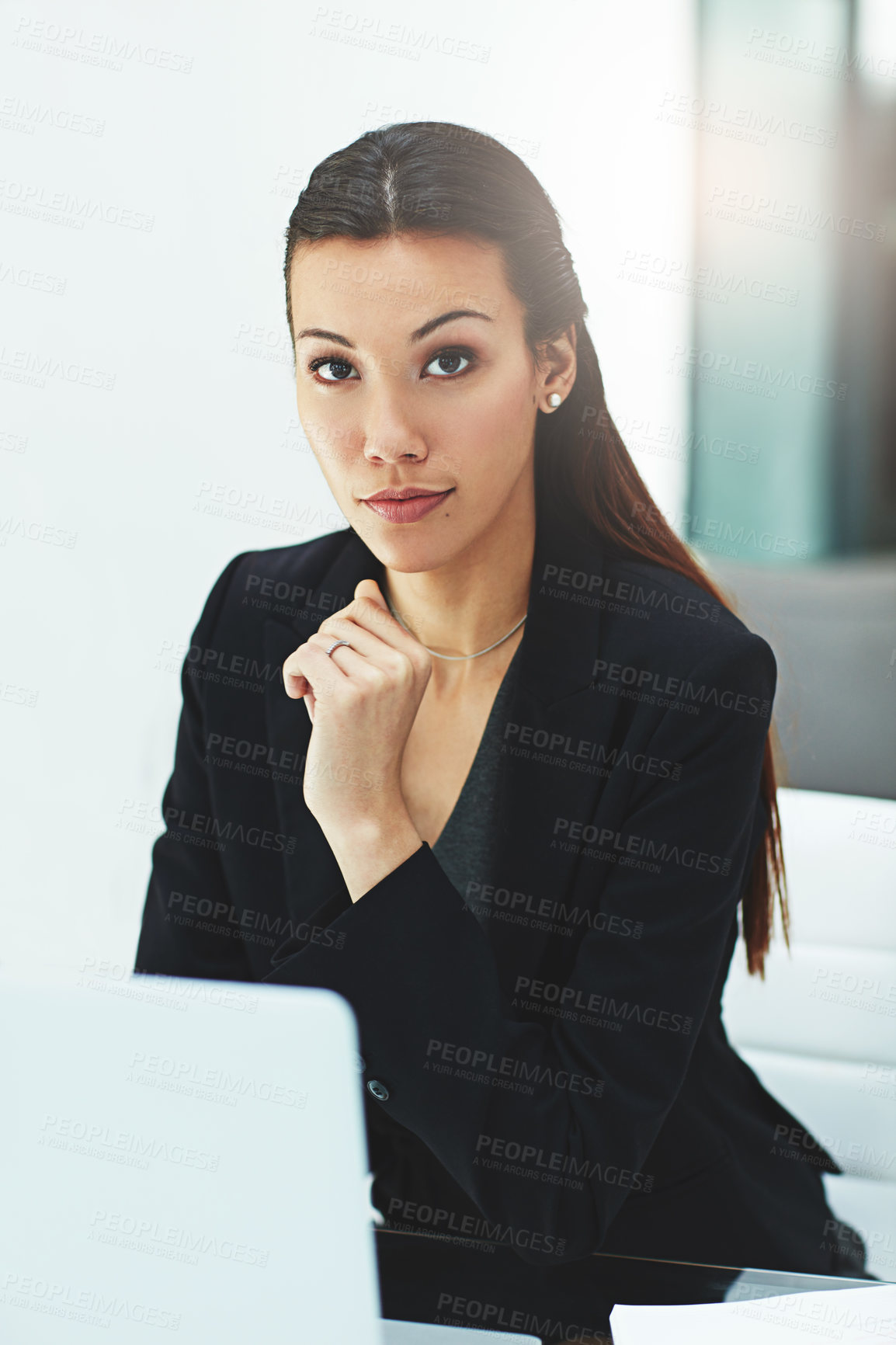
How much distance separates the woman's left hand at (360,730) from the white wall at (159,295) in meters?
0.89

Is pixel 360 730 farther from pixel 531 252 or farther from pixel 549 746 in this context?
pixel 531 252

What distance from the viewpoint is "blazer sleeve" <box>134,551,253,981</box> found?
3.80 ft

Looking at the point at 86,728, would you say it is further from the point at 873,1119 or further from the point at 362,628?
the point at 873,1119

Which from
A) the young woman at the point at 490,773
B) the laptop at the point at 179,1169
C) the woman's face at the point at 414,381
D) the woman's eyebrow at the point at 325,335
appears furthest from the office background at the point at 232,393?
the laptop at the point at 179,1169

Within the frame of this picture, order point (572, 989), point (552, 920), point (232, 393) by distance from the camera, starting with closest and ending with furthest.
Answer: point (572, 989), point (552, 920), point (232, 393)

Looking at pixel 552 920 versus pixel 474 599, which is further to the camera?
pixel 474 599

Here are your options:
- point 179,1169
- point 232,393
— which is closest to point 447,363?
point 179,1169

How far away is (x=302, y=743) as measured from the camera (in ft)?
3.66

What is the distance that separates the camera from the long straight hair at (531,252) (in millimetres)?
929

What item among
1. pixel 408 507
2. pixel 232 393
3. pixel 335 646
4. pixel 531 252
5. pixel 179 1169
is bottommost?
pixel 179 1169

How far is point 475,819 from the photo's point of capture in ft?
3.57

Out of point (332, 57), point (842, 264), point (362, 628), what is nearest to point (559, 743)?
point (362, 628)

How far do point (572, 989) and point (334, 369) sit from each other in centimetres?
60

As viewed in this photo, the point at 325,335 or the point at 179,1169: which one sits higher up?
the point at 325,335
